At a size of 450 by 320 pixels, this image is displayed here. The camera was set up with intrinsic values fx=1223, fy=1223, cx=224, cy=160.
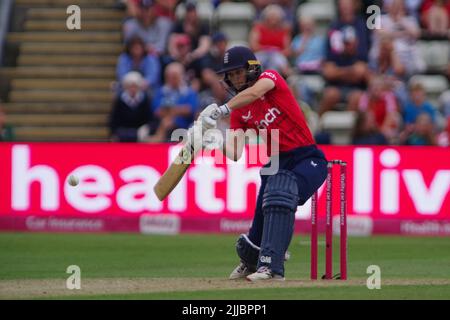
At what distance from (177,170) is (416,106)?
880 centimetres

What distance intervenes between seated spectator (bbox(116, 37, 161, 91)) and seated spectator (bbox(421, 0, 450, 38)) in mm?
4679

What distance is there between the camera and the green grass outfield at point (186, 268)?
1018 cm

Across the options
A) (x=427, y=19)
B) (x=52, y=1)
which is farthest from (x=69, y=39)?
(x=427, y=19)

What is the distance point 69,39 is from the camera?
21.5 m

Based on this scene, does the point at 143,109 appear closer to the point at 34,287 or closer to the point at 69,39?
the point at 69,39

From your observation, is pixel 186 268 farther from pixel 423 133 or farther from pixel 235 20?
pixel 235 20

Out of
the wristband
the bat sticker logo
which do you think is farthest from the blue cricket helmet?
the wristband

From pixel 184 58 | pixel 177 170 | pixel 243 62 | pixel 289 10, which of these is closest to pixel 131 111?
pixel 184 58

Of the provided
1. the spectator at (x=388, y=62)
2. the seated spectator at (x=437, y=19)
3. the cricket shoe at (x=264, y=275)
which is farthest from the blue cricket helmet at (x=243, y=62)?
the seated spectator at (x=437, y=19)

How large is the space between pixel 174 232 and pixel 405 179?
334 centimetres

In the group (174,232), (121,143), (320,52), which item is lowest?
(174,232)

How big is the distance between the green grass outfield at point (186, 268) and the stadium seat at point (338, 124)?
115 inches

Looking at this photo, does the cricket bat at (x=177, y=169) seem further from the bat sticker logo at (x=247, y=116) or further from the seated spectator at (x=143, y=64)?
the seated spectator at (x=143, y=64)

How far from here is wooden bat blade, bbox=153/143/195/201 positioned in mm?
11031
